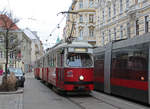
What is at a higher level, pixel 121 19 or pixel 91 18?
pixel 91 18

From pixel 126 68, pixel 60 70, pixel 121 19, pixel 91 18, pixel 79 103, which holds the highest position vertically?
pixel 91 18

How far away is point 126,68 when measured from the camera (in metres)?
12.8

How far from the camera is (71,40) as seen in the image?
51.8 feet

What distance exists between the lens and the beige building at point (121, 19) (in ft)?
86.7

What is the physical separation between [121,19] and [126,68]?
19.0 m

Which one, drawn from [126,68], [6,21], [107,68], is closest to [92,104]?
Answer: [126,68]

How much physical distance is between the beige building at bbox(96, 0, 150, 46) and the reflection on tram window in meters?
8.07

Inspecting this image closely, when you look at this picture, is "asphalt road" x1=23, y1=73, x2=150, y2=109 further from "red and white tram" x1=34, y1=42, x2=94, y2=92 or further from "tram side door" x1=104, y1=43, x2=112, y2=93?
"tram side door" x1=104, y1=43, x2=112, y2=93

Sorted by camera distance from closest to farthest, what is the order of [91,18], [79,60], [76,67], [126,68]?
[126,68] < [76,67] < [79,60] < [91,18]

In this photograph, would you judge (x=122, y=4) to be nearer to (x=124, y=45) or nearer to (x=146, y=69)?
(x=124, y=45)

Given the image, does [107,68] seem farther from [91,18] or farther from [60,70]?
[91,18]

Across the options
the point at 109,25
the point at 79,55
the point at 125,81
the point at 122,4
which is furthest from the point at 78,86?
the point at 109,25

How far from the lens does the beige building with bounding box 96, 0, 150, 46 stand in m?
26.4

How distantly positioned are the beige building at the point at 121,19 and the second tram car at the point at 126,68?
6.75 m
